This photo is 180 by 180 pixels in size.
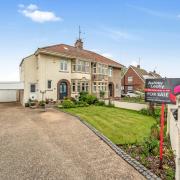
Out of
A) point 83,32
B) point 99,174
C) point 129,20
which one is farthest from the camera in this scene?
point 83,32

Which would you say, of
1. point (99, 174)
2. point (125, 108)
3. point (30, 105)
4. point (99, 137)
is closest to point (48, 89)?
point (30, 105)

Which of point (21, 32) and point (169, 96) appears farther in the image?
point (21, 32)

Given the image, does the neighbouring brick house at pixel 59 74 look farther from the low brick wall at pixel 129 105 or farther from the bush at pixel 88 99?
the low brick wall at pixel 129 105

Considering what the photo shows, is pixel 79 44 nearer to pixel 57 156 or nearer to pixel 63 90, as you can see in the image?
pixel 63 90

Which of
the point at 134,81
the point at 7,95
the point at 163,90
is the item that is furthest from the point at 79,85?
the point at 134,81

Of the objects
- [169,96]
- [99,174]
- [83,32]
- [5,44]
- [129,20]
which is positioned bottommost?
[99,174]

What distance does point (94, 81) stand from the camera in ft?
90.9

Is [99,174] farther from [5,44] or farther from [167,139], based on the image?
[5,44]

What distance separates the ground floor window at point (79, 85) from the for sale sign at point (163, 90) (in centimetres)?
1896

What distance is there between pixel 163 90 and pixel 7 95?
92.3 feet

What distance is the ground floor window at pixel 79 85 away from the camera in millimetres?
24891

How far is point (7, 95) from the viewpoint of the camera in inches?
1135

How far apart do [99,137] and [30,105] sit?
13.8m

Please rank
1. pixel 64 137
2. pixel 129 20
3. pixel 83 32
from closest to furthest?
pixel 64 137 < pixel 129 20 < pixel 83 32
